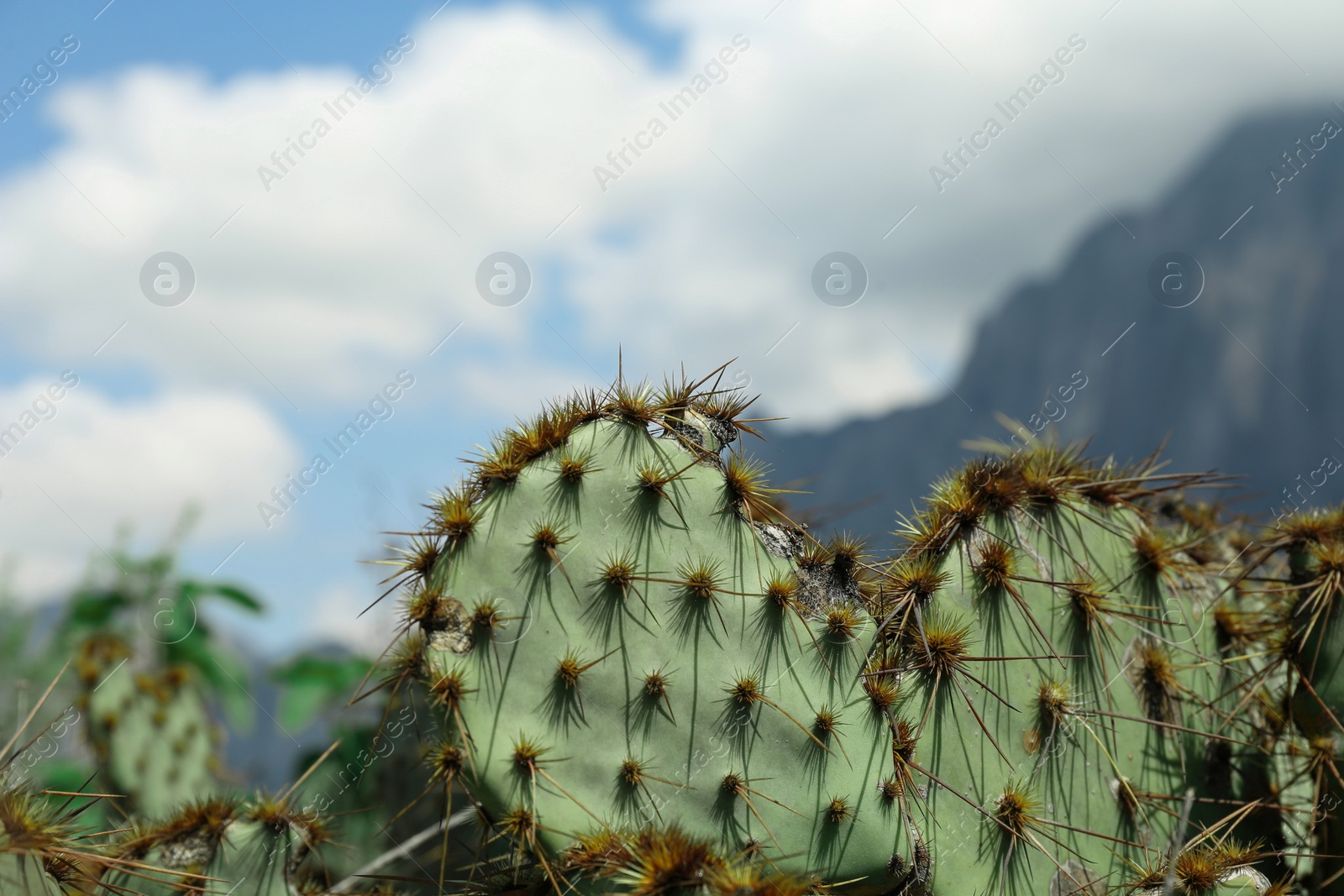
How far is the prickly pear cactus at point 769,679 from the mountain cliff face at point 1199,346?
20.1 meters

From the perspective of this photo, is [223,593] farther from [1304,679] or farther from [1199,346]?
[1199,346]

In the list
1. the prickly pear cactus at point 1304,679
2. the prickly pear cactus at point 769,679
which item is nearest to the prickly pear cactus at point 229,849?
the prickly pear cactus at point 769,679

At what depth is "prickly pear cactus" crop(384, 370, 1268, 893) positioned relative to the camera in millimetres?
1342

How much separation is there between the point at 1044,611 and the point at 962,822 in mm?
432

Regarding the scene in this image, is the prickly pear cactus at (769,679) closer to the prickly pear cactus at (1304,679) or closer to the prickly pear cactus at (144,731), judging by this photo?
the prickly pear cactus at (1304,679)

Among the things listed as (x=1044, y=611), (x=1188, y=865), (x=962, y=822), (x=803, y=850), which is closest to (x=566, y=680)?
(x=803, y=850)

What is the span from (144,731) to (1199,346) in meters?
33.6

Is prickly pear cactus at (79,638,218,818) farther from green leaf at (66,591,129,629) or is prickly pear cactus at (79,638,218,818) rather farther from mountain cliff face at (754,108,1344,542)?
mountain cliff face at (754,108,1344,542)

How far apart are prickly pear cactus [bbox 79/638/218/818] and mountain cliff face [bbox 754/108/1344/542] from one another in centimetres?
1848

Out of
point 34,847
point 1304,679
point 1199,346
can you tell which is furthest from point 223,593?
point 1199,346

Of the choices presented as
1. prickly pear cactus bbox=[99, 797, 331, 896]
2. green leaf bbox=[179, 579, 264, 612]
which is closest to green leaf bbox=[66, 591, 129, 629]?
green leaf bbox=[179, 579, 264, 612]

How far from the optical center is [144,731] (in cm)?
365

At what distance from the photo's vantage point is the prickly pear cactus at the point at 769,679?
4.40 ft

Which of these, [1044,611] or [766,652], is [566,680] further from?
[1044,611]
